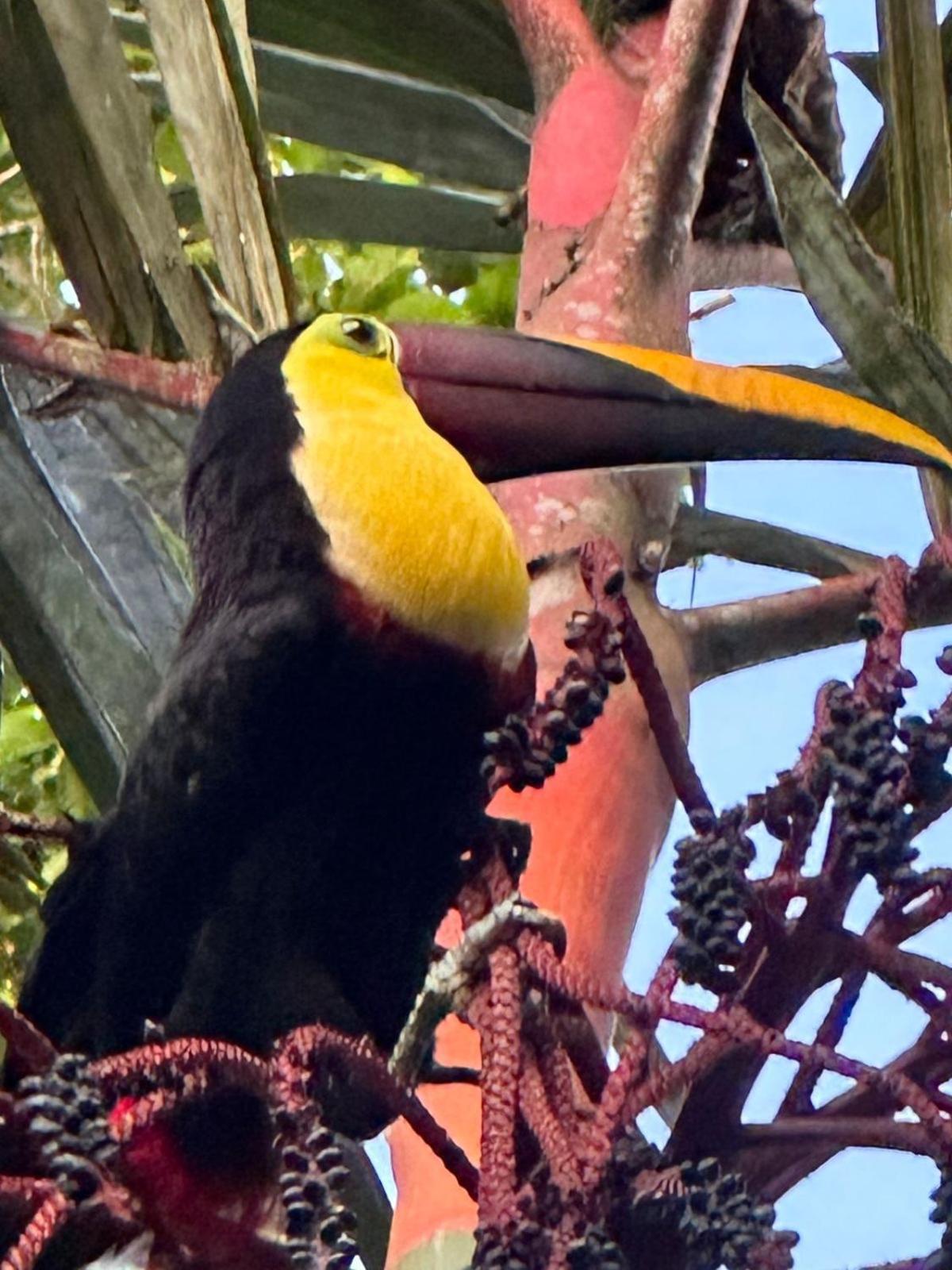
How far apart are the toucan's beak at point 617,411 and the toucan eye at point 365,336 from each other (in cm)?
2

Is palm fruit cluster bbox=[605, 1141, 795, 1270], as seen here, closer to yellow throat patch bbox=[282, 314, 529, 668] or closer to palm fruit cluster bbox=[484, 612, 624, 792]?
palm fruit cluster bbox=[484, 612, 624, 792]

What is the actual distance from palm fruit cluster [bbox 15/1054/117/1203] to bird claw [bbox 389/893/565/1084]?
21 centimetres

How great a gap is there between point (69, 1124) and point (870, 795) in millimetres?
391

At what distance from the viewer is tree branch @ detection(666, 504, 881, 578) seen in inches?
74.4

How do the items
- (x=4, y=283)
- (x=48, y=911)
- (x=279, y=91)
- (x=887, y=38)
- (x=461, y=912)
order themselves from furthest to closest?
(x=4, y=283) → (x=279, y=91) → (x=887, y=38) → (x=48, y=911) → (x=461, y=912)

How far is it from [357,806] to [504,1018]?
0.38m

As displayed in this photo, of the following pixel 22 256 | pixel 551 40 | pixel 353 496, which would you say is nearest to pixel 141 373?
pixel 353 496

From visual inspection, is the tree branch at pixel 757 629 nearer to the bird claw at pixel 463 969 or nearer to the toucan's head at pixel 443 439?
the toucan's head at pixel 443 439

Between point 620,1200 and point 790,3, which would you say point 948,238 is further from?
point 620,1200

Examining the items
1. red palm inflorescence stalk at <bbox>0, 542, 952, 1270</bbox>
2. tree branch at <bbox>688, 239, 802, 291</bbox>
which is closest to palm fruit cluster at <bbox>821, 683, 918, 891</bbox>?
red palm inflorescence stalk at <bbox>0, 542, 952, 1270</bbox>

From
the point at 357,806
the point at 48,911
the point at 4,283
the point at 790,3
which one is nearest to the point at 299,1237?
the point at 357,806

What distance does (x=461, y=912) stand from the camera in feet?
4.02

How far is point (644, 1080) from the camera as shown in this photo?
37.6 inches

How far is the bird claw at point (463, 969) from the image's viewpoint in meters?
1.06
